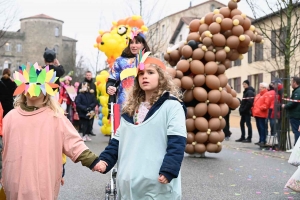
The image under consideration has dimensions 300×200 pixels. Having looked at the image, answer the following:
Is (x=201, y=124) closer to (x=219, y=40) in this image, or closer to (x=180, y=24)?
(x=219, y=40)

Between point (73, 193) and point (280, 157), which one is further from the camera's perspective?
point (280, 157)

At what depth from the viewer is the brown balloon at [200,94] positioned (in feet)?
31.1

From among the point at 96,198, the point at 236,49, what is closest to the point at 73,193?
the point at 96,198

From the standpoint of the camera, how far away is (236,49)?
384 inches

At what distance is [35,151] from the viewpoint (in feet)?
12.8

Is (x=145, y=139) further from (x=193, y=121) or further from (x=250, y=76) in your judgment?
(x=250, y=76)

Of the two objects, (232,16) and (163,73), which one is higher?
(232,16)

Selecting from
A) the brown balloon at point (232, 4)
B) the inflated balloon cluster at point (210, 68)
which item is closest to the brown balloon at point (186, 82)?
the inflated balloon cluster at point (210, 68)

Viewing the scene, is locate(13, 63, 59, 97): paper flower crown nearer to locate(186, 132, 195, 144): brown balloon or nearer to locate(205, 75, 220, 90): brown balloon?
locate(205, 75, 220, 90): brown balloon

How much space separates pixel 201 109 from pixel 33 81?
5.82 meters

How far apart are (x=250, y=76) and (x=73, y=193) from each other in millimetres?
37410

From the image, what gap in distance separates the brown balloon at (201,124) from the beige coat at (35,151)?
576 cm

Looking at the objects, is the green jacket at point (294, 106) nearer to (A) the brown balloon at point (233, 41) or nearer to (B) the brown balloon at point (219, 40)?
(A) the brown balloon at point (233, 41)

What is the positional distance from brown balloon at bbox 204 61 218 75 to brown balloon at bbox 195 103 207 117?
2.15 ft
